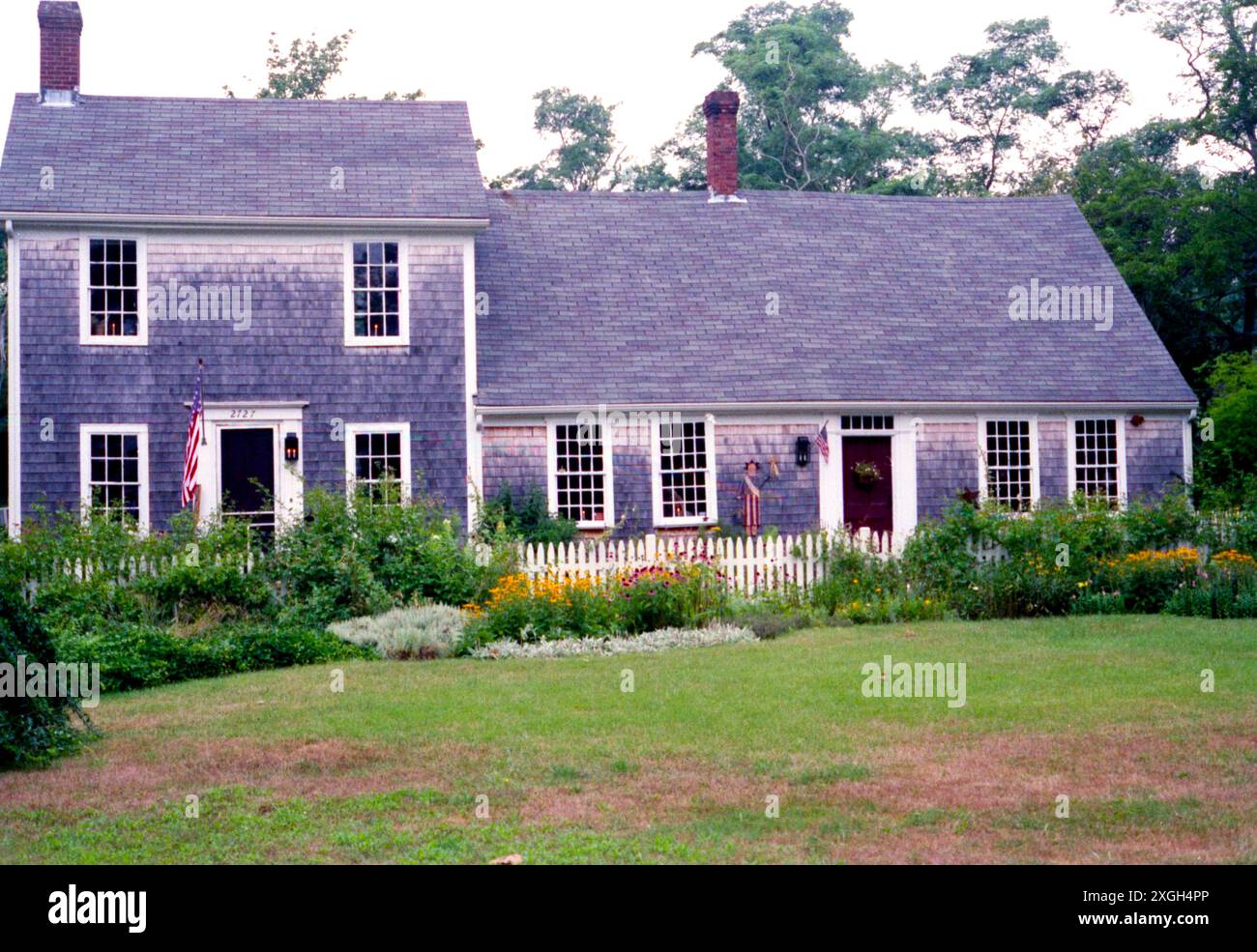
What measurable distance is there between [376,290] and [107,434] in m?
4.49

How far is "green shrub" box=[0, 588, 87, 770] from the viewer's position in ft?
31.5

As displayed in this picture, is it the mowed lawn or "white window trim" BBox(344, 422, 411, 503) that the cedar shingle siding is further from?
the mowed lawn

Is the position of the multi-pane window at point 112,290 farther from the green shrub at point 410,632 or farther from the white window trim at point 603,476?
the green shrub at point 410,632

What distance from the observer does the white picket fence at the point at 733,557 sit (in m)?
17.6

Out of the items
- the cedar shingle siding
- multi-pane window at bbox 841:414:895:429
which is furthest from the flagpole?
multi-pane window at bbox 841:414:895:429

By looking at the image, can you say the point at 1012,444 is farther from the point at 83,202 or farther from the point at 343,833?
the point at 343,833

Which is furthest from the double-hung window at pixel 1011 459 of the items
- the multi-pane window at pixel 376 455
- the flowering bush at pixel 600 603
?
the multi-pane window at pixel 376 455

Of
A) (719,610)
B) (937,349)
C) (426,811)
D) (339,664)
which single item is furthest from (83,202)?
(426,811)

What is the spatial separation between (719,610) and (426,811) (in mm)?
8950

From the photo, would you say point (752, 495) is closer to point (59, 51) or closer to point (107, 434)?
point (107, 434)

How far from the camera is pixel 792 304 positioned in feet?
79.4

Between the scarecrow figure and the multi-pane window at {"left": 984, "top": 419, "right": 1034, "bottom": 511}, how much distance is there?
3820mm
